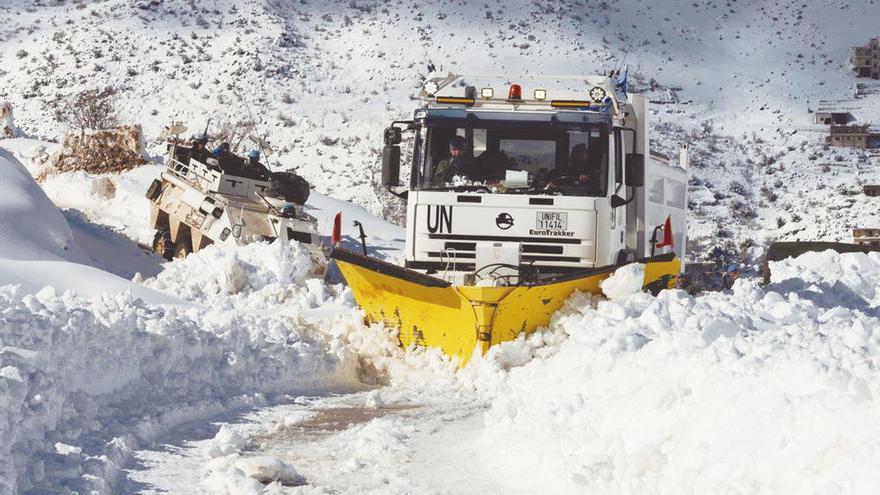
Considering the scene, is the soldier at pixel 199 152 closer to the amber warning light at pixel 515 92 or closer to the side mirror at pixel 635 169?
the amber warning light at pixel 515 92

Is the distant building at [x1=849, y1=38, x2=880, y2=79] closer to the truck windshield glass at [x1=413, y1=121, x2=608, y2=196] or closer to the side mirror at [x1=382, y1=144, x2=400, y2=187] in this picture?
the truck windshield glass at [x1=413, y1=121, x2=608, y2=196]

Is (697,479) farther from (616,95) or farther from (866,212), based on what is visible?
(866,212)

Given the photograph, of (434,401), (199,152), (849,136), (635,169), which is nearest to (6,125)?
(199,152)

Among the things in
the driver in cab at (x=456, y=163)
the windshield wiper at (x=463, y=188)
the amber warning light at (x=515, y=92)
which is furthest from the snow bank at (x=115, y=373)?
the amber warning light at (x=515, y=92)

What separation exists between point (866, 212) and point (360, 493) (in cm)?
3697

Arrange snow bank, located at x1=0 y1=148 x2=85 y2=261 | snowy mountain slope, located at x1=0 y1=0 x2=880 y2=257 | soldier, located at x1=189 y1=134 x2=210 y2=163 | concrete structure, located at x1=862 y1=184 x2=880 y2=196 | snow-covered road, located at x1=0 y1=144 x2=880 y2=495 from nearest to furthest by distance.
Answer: snow-covered road, located at x1=0 y1=144 x2=880 y2=495, snow bank, located at x1=0 y1=148 x2=85 y2=261, soldier, located at x1=189 y1=134 x2=210 y2=163, concrete structure, located at x1=862 y1=184 x2=880 y2=196, snowy mountain slope, located at x1=0 y1=0 x2=880 y2=257

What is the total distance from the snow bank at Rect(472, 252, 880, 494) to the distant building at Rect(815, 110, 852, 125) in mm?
42033

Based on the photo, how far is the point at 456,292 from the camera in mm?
10523

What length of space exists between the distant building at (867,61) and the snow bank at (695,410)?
162 ft

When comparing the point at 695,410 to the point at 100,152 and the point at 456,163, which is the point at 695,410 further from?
the point at 100,152

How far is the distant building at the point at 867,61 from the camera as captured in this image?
181ft

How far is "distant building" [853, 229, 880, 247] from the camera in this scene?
35312 mm

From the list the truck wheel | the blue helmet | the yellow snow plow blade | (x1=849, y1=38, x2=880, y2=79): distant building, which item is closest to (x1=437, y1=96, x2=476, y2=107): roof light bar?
the yellow snow plow blade

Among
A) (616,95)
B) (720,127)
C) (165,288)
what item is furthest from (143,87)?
(616,95)
